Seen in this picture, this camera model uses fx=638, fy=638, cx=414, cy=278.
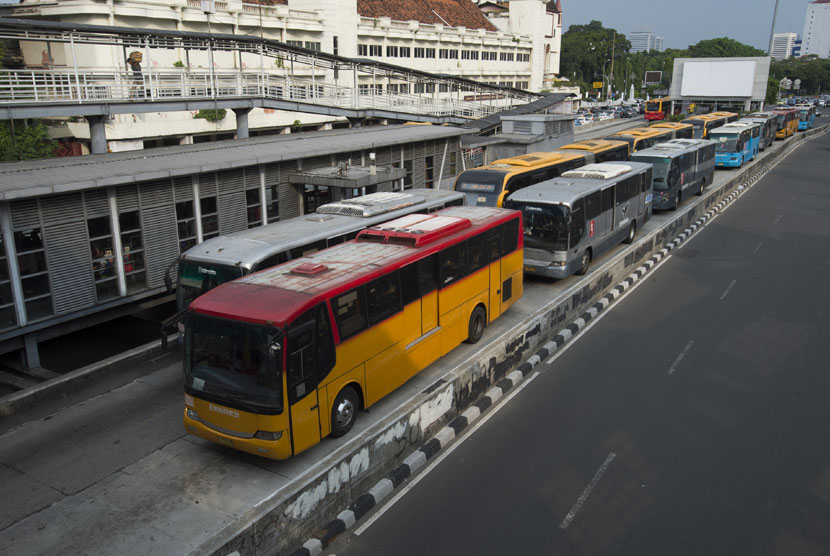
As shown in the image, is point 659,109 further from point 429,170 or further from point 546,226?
point 546,226

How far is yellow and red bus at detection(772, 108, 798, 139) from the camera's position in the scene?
54094 millimetres

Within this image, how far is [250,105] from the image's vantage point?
23000 millimetres

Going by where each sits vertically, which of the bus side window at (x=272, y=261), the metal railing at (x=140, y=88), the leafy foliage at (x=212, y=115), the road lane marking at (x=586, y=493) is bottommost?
the road lane marking at (x=586, y=493)

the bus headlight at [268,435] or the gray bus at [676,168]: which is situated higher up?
the gray bus at [676,168]

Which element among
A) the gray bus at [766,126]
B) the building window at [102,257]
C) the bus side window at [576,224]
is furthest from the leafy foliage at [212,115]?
the gray bus at [766,126]

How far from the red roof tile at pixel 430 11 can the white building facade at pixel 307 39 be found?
157 millimetres

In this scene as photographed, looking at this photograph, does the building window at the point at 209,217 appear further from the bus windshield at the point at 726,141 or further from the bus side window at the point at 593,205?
the bus windshield at the point at 726,141

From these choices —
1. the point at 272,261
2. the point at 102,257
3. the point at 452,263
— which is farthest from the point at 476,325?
the point at 102,257

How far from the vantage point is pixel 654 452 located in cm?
920

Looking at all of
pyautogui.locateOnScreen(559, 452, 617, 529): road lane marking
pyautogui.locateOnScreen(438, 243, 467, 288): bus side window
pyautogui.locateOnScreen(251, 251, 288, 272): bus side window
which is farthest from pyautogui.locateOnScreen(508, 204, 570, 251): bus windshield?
pyautogui.locateOnScreen(559, 452, 617, 529): road lane marking

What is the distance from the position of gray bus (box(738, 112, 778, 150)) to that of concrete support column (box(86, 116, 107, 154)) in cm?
→ 4145

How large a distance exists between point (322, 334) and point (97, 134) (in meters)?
12.7

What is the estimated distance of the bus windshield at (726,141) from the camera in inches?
1455

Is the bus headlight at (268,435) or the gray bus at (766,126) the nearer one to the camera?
the bus headlight at (268,435)
